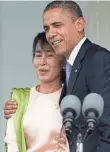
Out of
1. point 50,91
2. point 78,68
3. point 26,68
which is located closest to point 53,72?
point 50,91

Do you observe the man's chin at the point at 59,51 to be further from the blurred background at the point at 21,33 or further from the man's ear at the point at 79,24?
the blurred background at the point at 21,33

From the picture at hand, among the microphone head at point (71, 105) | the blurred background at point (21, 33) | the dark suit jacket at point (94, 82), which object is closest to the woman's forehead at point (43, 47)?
the dark suit jacket at point (94, 82)

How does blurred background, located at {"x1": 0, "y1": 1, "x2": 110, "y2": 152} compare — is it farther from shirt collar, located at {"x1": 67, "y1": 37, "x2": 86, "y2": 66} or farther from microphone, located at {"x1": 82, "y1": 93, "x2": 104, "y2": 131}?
microphone, located at {"x1": 82, "y1": 93, "x2": 104, "y2": 131}

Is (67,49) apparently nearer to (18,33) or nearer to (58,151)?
(58,151)

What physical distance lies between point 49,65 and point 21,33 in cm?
168

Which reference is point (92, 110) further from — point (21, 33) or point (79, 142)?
point (21, 33)

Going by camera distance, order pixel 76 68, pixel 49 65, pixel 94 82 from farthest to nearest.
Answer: pixel 49 65
pixel 76 68
pixel 94 82

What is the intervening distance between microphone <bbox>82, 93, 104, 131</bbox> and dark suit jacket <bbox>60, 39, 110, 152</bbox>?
0.65 ft

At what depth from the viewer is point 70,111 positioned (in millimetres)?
1773

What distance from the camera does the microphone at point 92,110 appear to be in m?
1.73

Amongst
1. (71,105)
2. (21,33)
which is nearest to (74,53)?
(71,105)

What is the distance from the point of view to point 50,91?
7.86 ft

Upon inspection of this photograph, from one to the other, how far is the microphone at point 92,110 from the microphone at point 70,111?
3 centimetres

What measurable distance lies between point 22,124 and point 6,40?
1.80 meters
